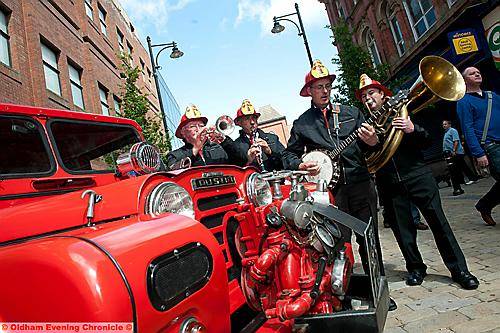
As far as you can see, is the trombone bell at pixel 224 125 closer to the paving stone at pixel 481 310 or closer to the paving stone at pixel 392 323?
the paving stone at pixel 392 323

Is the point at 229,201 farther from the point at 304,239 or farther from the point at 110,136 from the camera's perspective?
the point at 110,136

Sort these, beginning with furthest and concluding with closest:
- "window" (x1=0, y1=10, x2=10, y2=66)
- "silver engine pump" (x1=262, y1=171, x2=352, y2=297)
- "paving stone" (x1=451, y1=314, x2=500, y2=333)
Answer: "window" (x1=0, y1=10, x2=10, y2=66) < "paving stone" (x1=451, y1=314, x2=500, y2=333) < "silver engine pump" (x1=262, y1=171, x2=352, y2=297)

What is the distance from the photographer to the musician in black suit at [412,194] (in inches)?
134

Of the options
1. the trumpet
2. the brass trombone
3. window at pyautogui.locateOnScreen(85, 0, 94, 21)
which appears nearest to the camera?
the trumpet

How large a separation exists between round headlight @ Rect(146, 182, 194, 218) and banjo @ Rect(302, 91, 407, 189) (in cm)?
145

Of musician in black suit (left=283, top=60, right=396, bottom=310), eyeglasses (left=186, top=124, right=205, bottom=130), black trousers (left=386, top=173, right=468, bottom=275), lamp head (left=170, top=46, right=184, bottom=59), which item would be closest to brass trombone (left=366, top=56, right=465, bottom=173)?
musician in black suit (left=283, top=60, right=396, bottom=310)

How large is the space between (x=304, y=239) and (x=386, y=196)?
2.11m

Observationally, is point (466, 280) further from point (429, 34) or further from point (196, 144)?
point (429, 34)

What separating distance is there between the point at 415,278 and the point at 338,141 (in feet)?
5.21

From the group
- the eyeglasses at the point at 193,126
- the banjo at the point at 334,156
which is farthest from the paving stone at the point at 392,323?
the eyeglasses at the point at 193,126

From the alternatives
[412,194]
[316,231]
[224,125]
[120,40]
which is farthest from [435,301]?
[120,40]

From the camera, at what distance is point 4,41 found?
10094mm

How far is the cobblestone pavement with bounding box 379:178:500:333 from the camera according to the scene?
2709mm

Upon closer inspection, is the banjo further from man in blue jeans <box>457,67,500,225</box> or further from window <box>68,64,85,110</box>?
window <box>68,64,85,110</box>
